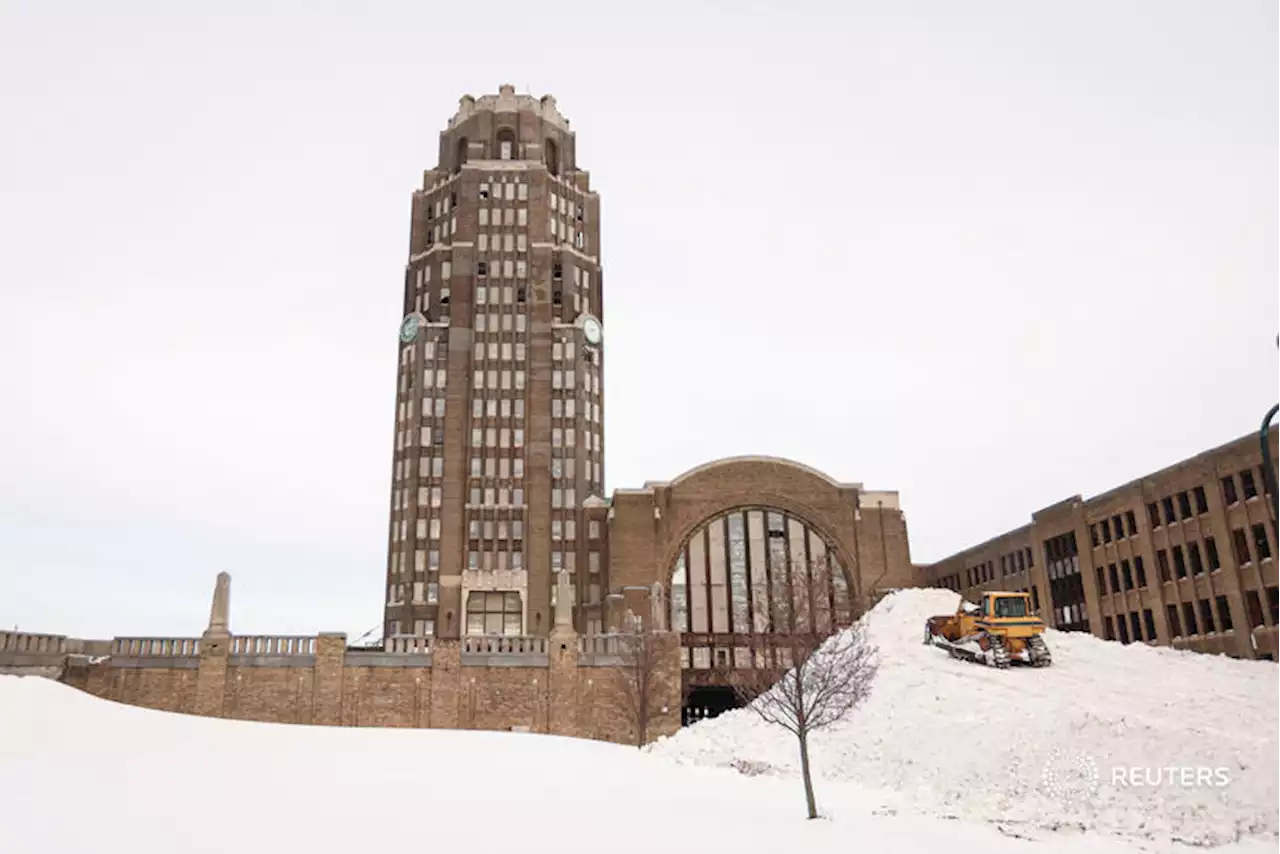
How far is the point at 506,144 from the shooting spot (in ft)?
325

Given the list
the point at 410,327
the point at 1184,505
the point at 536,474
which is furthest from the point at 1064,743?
the point at 410,327

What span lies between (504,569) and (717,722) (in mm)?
47465

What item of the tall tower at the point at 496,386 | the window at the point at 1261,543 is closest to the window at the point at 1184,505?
the window at the point at 1261,543

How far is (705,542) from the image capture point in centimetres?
6831

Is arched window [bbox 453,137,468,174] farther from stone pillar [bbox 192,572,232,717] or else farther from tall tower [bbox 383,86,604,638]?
stone pillar [bbox 192,572,232,717]

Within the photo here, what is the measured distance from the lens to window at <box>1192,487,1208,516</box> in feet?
156

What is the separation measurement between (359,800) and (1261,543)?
43387 mm

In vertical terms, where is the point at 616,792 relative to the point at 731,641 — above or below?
below

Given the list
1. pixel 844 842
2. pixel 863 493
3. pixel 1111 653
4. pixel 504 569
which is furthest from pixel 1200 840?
pixel 504 569

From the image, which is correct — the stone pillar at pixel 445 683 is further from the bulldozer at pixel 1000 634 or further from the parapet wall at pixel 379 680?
the bulldozer at pixel 1000 634

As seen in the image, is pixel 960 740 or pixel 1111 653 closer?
pixel 960 740

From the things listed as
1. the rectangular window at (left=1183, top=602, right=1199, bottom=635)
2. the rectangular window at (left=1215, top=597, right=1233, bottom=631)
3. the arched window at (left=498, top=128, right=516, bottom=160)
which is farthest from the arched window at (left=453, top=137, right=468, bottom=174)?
the rectangular window at (left=1215, top=597, right=1233, bottom=631)

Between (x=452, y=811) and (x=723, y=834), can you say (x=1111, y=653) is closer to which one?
(x=723, y=834)

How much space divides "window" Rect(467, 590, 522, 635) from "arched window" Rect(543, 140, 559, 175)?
4699 centimetres
